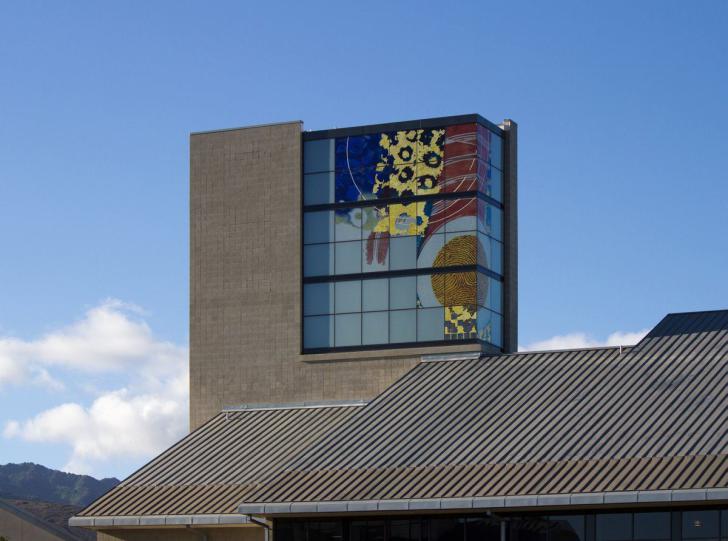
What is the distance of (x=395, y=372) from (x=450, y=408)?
7.10 meters

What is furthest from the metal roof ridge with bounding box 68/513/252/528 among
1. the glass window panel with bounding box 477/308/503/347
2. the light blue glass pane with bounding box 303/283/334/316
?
the glass window panel with bounding box 477/308/503/347

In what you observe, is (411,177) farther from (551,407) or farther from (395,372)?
(551,407)

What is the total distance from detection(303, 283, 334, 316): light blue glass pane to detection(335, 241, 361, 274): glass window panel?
2.79 feet

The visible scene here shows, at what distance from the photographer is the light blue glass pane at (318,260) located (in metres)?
63.2

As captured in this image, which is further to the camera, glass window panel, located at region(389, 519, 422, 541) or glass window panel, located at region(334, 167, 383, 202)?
glass window panel, located at region(334, 167, 383, 202)

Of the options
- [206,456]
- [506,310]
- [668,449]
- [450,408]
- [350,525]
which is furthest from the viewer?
[506,310]

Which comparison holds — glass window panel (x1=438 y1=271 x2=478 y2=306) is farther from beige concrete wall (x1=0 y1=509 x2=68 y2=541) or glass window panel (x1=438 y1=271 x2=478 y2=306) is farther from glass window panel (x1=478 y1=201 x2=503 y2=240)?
beige concrete wall (x1=0 y1=509 x2=68 y2=541)

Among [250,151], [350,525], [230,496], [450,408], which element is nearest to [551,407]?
[450,408]

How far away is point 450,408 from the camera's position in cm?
5412

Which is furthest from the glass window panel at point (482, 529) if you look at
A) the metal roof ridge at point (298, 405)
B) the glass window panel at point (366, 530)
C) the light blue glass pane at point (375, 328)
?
the light blue glass pane at point (375, 328)

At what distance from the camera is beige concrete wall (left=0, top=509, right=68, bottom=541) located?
8631 centimetres

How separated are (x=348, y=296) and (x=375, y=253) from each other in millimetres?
2003

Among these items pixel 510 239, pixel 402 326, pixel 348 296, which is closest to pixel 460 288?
pixel 402 326

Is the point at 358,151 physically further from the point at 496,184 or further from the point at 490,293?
the point at 490,293
